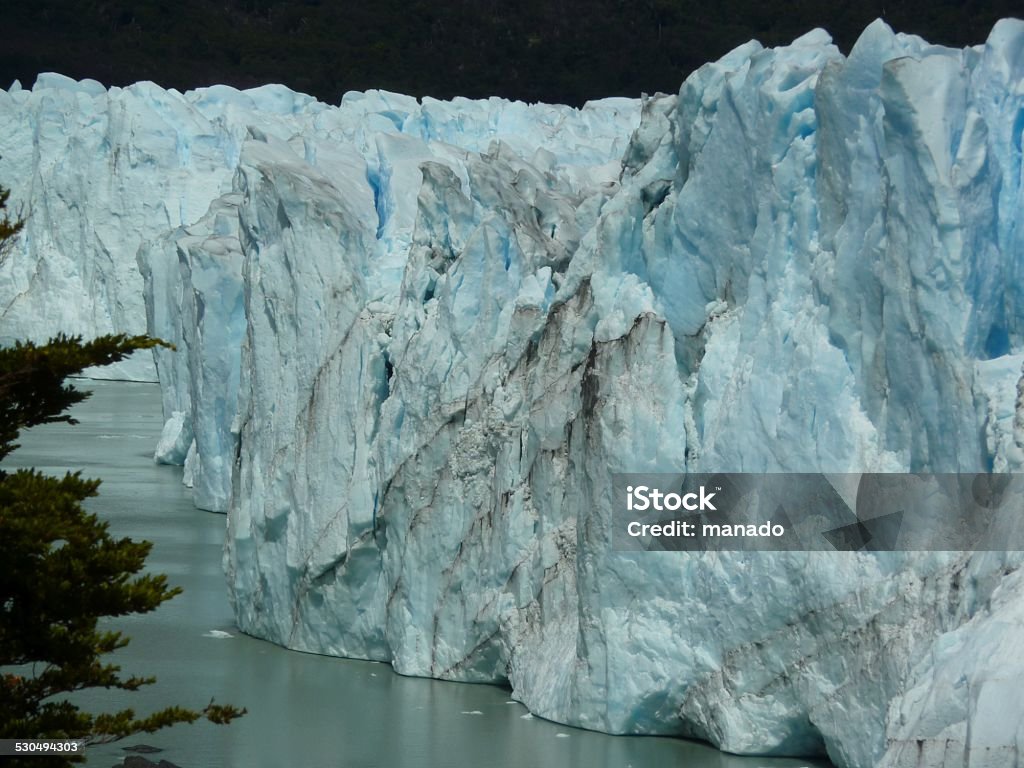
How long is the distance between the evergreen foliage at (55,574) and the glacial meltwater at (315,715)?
13.3 ft

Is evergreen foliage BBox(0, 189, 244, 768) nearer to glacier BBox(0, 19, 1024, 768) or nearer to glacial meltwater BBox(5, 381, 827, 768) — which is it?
glacier BBox(0, 19, 1024, 768)

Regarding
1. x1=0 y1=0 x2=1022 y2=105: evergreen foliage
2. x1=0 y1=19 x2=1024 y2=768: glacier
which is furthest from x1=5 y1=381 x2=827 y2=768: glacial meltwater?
x1=0 y1=0 x2=1022 y2=105: evergreen foliage

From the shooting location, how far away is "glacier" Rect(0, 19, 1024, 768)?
9156 millimetres

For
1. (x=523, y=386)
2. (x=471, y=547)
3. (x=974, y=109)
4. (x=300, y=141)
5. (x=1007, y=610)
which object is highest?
(x=300, y=141)

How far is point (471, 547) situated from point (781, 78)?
3.94 m

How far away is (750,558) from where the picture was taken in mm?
10117

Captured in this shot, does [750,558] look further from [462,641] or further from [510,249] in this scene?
[510,249]

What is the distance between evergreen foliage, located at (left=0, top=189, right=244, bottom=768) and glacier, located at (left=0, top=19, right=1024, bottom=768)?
3.62 m

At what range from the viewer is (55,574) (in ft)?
21.6

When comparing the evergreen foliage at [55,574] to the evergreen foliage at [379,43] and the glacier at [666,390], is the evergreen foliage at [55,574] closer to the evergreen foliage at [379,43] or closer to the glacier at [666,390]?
the glacier at [666,390]

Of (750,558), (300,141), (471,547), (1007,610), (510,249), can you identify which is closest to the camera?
(1007,610)

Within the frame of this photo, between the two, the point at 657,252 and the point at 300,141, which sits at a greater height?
the point at 300,141

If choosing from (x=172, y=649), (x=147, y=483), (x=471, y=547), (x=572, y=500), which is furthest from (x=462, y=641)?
(x=147, y=483)

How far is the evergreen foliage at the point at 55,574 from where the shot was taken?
21.2 ft
